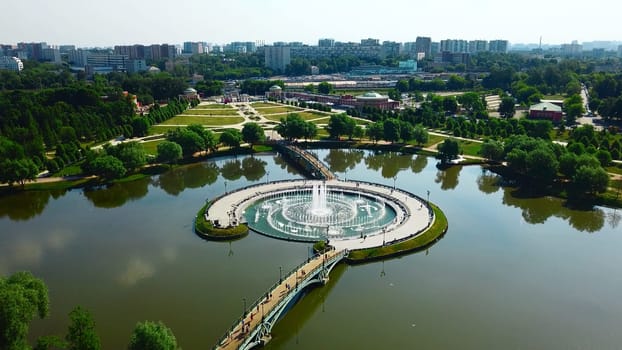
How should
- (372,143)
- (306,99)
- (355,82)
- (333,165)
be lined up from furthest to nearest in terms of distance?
(355,82) → (306,99) → (372,143) → (333,165)

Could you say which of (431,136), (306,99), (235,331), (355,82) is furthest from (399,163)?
(355,82)

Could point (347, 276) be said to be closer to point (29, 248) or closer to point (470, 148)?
point (29, 248)

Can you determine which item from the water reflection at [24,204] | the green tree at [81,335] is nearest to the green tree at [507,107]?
the water reflection at [24,204]

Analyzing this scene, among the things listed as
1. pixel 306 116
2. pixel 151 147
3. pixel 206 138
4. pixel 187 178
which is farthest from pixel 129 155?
pixel 306 116

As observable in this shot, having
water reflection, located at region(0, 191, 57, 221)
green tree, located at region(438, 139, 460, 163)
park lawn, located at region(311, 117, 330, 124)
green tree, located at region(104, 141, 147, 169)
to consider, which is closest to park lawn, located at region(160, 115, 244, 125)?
park lawn, located at region(311, 117, 330, 124)

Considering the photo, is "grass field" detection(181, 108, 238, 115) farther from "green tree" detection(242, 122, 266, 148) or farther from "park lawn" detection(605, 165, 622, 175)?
"park lawn" detection(605, 165, 622, 175)

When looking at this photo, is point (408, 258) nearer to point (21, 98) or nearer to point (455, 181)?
point (455, 181)
